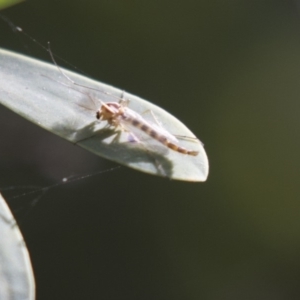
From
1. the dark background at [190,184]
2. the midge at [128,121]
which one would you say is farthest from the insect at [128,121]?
the dark background at [190,184]

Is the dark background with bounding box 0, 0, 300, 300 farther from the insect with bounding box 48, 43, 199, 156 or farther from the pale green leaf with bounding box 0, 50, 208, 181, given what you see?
the pale green leaf with bounding box 0, 50, 208, 181

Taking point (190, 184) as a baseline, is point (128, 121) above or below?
above

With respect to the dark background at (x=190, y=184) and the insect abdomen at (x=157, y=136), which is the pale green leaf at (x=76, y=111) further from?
the dark background at (x=190, y=184)

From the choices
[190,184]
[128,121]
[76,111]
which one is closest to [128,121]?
[128,121]

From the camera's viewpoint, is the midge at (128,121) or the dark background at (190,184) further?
the dark background at (190,184)

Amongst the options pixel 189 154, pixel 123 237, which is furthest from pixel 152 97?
pixel 189 154

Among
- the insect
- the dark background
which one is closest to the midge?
the insect

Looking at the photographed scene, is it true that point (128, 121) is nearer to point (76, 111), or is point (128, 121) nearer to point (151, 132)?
point (151, 132)
